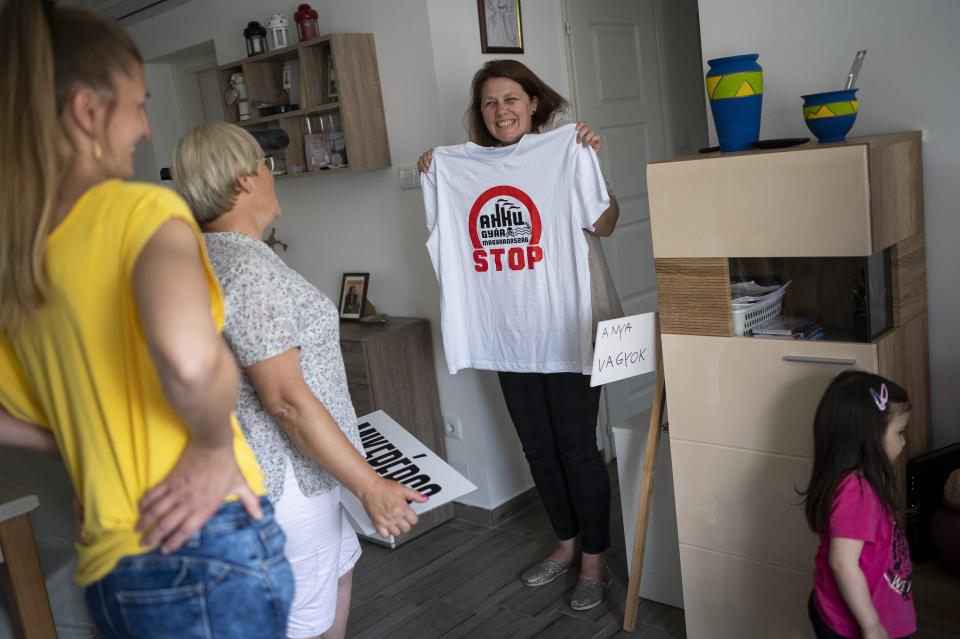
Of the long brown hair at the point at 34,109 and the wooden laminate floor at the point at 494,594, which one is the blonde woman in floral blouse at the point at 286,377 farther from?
the wooden laminate floor at the point at 494,594

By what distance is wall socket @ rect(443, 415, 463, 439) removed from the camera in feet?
11.4

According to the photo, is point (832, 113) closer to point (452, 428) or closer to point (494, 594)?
point (494, 594)

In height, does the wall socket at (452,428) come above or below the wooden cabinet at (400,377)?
below

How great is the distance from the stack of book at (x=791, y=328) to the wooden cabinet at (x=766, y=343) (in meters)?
0.04

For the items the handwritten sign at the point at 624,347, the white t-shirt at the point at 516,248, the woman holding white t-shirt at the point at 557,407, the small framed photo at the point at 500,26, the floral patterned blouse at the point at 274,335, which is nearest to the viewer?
the floral patterned blouse at the point at 274,335

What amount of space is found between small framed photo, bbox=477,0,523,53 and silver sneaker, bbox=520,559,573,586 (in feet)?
6.32

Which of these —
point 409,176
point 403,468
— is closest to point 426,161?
point 409,176

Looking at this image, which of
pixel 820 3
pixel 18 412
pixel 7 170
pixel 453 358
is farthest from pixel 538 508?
pixel 7 170

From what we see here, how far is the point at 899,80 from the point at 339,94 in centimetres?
199

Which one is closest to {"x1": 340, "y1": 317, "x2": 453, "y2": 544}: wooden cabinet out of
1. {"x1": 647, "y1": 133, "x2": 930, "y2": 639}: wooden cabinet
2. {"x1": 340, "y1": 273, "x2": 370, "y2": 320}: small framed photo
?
{"x1": 340, "y1": 273, "x2": 370, "y2": 320}: small framed photo

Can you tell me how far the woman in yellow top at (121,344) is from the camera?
33.9 inches

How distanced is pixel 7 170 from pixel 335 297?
3.05 meters

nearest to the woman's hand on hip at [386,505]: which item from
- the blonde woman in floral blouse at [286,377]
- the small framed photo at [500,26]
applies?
the blonde woman in floral blouse at [286,377]

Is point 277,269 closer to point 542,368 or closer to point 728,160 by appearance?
point 728,160
